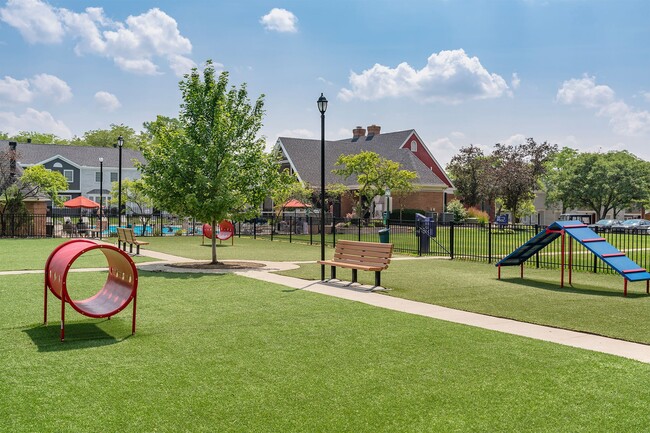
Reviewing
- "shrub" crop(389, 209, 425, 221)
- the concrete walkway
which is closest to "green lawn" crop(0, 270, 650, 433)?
the concrete walkway

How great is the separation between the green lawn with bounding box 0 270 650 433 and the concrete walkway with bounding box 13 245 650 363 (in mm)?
462

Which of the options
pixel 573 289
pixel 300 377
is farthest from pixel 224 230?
pixel 300 377

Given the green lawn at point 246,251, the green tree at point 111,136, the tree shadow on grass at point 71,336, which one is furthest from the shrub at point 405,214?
the green tree at point 111,136

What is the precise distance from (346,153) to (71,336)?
4898cm

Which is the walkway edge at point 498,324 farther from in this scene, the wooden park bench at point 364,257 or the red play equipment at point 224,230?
the red play equipment at point 224,230

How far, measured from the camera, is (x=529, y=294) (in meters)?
13.6

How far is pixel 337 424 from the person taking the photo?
551 centimetres

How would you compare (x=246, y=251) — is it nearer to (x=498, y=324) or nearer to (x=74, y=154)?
(x=498, y=324)

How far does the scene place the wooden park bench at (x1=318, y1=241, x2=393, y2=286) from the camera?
47.2ft

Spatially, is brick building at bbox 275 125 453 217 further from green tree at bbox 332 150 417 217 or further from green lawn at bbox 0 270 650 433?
green lawn at bbox 0 270 650 433

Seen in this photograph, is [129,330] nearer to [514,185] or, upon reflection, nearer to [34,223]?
[34,223]

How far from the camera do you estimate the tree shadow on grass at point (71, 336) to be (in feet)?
27.1

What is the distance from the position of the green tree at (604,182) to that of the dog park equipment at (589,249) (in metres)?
52.7

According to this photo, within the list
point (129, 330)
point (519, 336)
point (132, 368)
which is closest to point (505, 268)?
point (519, 336)
